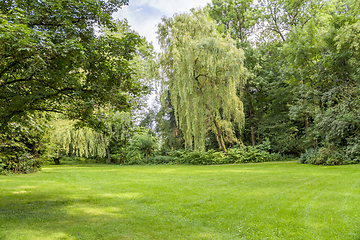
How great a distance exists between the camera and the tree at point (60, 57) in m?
4.48

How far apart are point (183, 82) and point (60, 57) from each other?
12.2 m

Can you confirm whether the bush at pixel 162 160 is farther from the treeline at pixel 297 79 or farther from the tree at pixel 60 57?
the tree at pixel 60 57

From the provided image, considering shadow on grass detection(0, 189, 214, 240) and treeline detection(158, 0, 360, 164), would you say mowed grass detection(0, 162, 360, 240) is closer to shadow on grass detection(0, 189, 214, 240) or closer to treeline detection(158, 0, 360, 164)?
shadow on grass detection(0, 189, 214, 240)

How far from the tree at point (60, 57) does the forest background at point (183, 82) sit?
0.09 feet

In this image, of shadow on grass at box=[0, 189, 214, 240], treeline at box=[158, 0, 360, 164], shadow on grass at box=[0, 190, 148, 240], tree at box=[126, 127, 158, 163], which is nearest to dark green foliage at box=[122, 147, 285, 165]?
treeline at box=[158, 0, 360, 164]

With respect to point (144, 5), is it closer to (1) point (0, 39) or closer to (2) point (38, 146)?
(1) point (0, 39)

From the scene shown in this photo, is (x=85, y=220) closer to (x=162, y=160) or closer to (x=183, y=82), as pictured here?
(x=183, y=82)

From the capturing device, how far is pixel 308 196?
6.98m

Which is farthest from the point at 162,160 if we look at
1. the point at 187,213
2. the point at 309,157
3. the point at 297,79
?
the point at 187,213

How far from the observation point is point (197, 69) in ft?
58.4

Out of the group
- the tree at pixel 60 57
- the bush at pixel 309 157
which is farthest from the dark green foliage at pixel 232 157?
the tree at pixel 60 57

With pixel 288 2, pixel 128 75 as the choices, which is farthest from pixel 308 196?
pixel 288 2

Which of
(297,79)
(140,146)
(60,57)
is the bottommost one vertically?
(140,146)

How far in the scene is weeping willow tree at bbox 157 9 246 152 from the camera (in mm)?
16656
